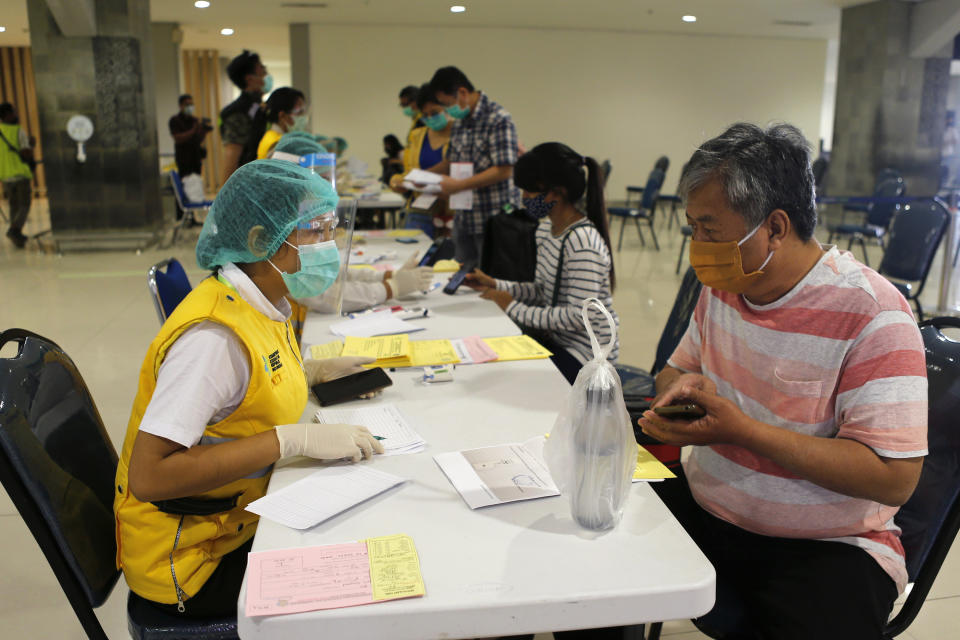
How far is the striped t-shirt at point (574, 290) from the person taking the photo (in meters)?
2.42

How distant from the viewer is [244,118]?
4652 millimetres

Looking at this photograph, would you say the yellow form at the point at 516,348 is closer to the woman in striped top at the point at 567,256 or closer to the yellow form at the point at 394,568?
the woman in striped top at the point at 567,256

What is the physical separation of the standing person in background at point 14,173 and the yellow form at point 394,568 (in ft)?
28.9

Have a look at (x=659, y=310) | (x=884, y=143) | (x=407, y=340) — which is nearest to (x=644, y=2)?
(x=884, y=143)

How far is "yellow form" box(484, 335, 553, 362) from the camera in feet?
6.64

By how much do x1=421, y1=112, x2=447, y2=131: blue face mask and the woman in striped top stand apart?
209cm

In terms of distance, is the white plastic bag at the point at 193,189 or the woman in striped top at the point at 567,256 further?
the white plastic bag at the point at 193,189

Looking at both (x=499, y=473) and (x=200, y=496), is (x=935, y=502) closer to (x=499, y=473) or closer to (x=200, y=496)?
(x=499, y=473)

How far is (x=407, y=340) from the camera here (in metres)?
2.13

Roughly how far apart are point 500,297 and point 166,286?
1.14 m

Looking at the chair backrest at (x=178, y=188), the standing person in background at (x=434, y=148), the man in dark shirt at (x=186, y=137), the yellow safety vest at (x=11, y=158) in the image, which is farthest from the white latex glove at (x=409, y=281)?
the man in dark shirt at (x=186, y=137)

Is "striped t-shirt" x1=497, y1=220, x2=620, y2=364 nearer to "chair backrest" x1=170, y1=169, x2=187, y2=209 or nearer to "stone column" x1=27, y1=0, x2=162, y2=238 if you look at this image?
"chair backrest" x1=170, y1=169, x2=187, y2=209

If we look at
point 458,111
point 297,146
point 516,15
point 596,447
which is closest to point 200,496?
point 596,447

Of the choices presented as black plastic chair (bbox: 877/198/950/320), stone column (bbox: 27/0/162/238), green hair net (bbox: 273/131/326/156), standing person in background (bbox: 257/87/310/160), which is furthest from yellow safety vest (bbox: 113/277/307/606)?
stone column (bbox: 27/0/162/238)
